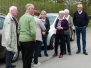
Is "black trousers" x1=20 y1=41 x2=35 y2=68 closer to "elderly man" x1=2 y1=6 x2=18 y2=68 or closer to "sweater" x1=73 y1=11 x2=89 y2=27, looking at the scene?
"elderly man" x1=2 y1=6 x2=18 y2=68

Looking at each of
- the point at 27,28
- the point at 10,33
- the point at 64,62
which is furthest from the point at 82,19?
the point at 10,33

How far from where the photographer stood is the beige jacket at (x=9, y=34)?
5031mm

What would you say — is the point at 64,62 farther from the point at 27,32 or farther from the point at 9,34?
the point at 9,34

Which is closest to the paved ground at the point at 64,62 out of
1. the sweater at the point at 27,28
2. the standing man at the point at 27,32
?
the standing man at the point at 27,32

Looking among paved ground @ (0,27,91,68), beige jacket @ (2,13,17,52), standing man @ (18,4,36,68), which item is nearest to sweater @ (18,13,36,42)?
standing man @ (18,4,36,68)

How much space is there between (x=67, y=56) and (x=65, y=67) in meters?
1.63

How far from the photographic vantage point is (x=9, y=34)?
5.04 meters

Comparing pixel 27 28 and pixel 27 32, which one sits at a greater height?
pixel 27 28

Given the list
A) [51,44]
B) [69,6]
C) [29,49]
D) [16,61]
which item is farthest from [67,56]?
[69,6]

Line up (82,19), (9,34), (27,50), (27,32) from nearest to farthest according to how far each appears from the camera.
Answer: (27,32) → (27,50) → (9,34) → (82,19)

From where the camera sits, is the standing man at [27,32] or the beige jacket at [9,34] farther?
the beige jacket at [9,34]

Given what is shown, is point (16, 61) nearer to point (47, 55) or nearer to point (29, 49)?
point (47, 55)

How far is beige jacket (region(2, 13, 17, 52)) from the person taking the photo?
5.03m

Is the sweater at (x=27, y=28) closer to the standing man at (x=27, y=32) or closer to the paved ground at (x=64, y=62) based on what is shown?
the standing man at (x=27, y=32)
